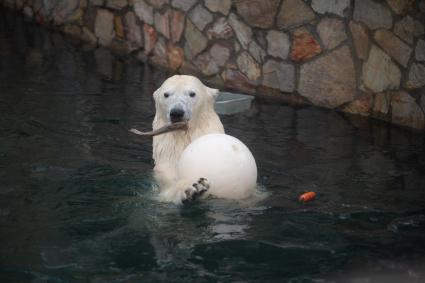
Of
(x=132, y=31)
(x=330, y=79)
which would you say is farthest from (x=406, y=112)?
(x=132, y=31)

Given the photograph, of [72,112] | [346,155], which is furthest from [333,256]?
[72,112]

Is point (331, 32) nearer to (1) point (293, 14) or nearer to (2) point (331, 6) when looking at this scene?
(2) point (331, 6)

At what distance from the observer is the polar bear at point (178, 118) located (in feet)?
15.6

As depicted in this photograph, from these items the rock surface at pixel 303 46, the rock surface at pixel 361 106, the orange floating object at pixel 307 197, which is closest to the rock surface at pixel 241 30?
the rock surface at pixel 303 46

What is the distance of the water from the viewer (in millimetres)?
3676

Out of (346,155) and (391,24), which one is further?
(391,24)

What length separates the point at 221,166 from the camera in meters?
4.27

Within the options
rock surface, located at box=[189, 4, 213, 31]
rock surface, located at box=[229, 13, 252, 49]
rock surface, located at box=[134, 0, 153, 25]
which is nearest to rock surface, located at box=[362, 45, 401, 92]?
rock surface, located at box=[229, 13, 252, 49]

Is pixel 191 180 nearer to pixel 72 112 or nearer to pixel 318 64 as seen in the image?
pixel 72 112

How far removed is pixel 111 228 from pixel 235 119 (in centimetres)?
304

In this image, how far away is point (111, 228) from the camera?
164 inches

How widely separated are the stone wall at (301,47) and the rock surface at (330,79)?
0.03ft

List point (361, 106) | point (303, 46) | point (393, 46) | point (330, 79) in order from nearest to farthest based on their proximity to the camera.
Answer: point (393, 46), point (361, 106), point (330, 79), point (303, 46)

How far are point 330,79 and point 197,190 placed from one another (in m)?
3.57
